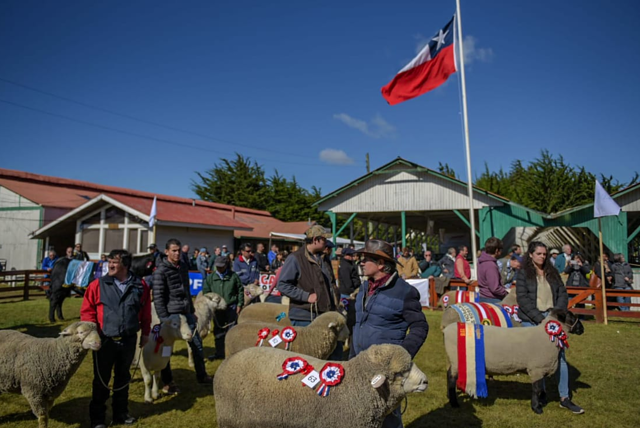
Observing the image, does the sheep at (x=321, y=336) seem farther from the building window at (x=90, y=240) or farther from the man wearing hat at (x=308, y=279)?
the building window at (x=90, y=240)

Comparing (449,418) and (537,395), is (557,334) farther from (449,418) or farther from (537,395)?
(449,418)

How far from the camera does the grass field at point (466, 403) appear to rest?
4.75m

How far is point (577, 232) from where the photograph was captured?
18.6 m

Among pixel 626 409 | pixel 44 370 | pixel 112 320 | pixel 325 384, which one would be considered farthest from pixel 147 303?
pixel 626 409

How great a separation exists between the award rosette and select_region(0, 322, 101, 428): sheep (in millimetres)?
5031

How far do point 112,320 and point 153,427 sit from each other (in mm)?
1334

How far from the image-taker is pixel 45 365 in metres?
4.30

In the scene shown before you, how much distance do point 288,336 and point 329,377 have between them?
1674 mm

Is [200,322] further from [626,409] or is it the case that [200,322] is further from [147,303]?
[626,409]

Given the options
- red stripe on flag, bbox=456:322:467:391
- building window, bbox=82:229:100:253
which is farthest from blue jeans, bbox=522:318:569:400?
building window, bbox=82:229:100:253

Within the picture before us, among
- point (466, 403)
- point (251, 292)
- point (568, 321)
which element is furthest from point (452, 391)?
point (251, 292)

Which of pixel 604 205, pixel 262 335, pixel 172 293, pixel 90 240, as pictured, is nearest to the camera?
pixel 262 335

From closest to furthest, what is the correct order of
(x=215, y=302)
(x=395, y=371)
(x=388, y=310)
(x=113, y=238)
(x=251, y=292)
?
(x=395, y=371) < (x=388, y=310) < (x=215, y=302) < (x=251, y=292) < (x=113, y=238)

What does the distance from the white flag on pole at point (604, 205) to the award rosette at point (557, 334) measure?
6.99 metres
